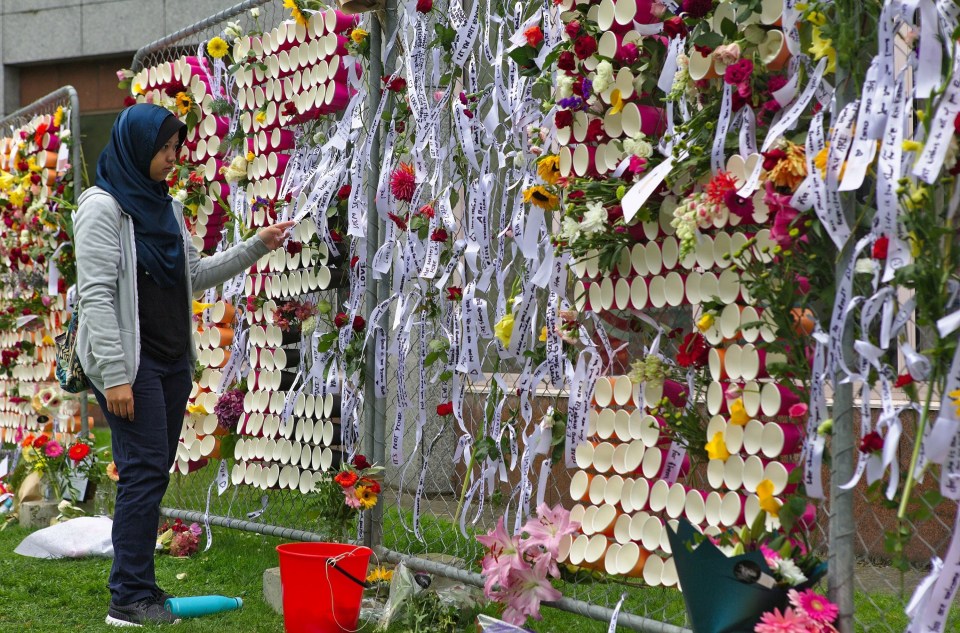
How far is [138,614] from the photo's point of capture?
348 cm

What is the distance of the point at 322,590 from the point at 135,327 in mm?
1006

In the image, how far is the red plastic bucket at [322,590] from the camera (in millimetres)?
3279

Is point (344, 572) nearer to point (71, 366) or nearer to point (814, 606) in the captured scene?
point (71, 366)

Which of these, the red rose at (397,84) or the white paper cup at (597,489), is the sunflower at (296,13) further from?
the white paper cup at (597,489)

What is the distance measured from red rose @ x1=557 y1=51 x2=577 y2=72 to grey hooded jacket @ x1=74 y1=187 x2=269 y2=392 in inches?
59.1

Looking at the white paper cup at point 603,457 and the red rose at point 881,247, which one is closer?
the red rose at point 881,247

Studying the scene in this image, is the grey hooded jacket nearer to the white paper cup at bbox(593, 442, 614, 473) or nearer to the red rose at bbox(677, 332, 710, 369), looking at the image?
the white paper cup at bbox(593, 442, 614, 473)

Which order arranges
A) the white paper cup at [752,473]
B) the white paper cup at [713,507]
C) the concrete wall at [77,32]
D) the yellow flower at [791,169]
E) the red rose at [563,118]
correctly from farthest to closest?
the concrete wall at [77,32] < the red rose at [563,118] < the white paper cup at [713,507] < the white paper cup at [752,473] < the yellow flower at [791,169]

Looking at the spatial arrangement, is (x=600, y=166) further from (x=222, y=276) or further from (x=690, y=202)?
(x=222, y=276)

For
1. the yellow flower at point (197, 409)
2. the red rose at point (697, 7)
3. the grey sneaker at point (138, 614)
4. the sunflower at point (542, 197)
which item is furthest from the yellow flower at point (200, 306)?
the red rose at point (697, 7)

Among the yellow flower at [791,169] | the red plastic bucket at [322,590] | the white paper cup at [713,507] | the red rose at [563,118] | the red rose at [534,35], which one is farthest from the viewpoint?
the red plastic bucket at [322,590]

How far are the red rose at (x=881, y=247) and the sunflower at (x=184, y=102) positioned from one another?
343 cm

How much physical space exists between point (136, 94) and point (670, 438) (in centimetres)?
354

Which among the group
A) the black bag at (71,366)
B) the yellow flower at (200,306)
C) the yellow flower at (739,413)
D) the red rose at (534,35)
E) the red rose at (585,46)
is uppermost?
the red rose at (534,35)
